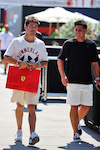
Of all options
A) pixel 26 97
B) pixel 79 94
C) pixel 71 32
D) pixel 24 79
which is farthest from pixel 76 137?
pixel 71 32

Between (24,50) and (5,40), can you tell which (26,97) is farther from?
(5,40)

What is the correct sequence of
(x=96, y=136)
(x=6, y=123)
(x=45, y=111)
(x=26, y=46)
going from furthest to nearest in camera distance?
(x=45, y=111) → (x=6, y=123) → (x=96, y=136) → (x=26, y=46)

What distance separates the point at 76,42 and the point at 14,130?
76.8 inches

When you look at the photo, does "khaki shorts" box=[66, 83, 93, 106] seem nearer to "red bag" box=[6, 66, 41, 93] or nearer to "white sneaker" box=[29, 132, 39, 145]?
"red bag" box=[6, 66, 41, 93]

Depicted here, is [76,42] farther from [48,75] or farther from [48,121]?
[48,75]

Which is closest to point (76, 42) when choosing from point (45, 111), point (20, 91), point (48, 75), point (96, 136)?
point (20, 91)

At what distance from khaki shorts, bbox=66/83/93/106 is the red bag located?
0.56 meters

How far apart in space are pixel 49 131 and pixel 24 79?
58.5 inches

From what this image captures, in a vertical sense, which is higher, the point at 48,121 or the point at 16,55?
the point at 16,55

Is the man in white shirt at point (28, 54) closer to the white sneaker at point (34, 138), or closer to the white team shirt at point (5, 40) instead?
the white sneaker at point (34, 138)

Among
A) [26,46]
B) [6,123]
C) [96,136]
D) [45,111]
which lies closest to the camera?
[26,46]

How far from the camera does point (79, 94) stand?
689 centimetres

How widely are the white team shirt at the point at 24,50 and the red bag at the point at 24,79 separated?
17cm

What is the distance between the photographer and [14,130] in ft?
25.6
